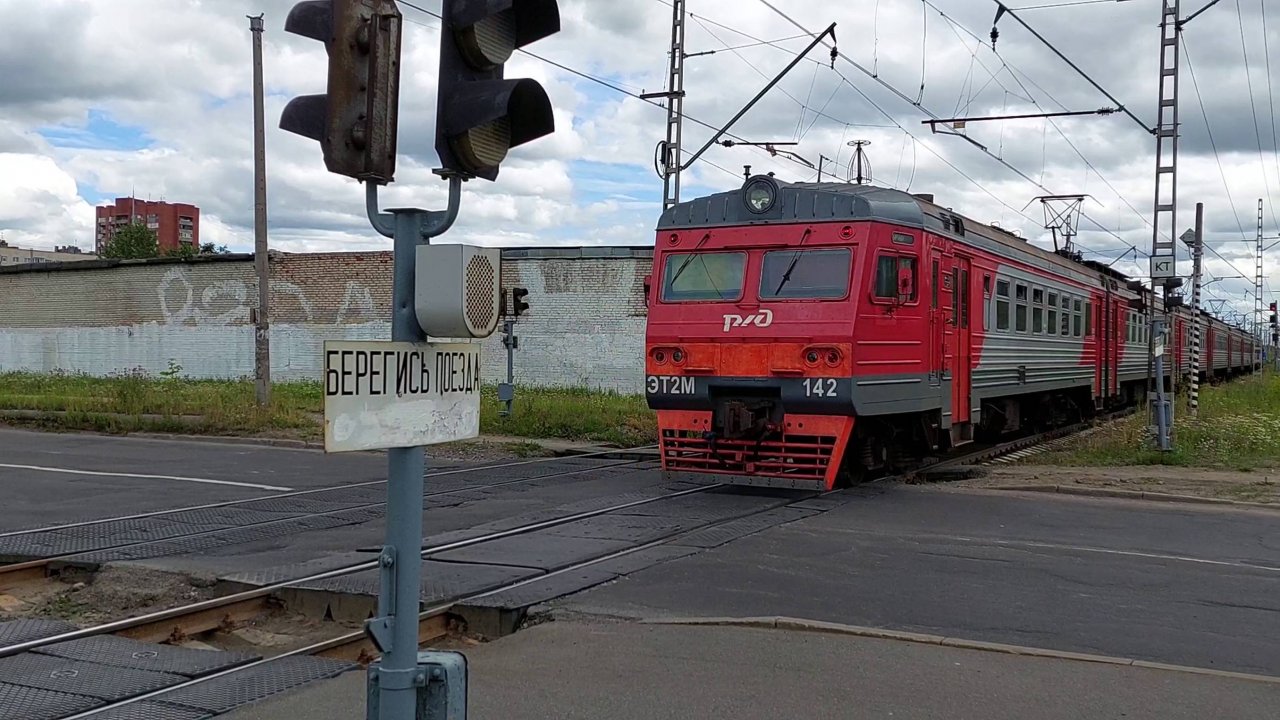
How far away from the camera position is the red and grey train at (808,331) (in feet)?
43.4

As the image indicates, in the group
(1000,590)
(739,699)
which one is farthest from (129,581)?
(1000,590)

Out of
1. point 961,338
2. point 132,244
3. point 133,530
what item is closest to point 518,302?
point 133,530

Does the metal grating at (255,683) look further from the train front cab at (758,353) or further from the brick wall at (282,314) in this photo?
the brick wall at (282,314)

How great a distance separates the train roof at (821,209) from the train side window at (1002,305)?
7.33ft

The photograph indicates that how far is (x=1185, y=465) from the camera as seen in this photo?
17.2 metres

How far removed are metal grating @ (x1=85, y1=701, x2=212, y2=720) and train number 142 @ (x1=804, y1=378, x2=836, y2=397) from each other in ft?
27.5

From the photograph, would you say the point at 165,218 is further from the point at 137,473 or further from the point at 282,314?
the point at 137,473

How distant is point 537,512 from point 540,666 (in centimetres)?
598

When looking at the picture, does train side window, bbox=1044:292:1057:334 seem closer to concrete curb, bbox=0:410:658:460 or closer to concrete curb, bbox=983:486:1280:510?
concrete curb, bbox=983:486:1280:510

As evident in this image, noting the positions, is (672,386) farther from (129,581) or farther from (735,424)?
(129,581)

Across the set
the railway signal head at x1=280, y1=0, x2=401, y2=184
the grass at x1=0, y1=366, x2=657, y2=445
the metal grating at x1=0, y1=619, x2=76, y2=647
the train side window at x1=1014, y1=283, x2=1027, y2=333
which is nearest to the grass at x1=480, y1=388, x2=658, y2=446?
the grass at x1=0, y1=366, x2=657, y2=445

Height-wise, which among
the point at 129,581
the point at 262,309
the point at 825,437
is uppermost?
the point at 262,309

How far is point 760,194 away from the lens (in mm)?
14062

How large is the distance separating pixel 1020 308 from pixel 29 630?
14.8 meters
